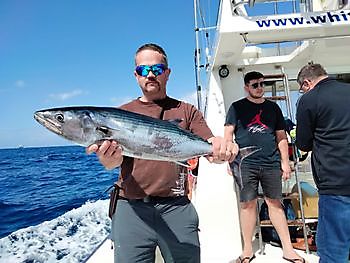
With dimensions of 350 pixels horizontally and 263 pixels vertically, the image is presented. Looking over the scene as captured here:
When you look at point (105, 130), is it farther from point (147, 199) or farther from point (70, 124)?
point (147, 199)

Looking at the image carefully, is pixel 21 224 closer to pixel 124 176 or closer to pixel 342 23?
pixel 124 176

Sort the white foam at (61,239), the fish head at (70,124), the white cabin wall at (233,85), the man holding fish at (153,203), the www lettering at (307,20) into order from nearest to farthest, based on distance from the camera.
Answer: the fish head at (70,124), the man holding fish at (153,203), the www lettering at (307,20), the white cabin wall at (233,85), the white foam at (61,239)

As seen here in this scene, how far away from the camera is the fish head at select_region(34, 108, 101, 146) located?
4.91 feet

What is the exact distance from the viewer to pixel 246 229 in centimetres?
336

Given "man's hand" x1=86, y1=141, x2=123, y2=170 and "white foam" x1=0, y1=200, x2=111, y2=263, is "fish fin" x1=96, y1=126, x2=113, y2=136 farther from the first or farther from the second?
"white foam" x1=0, y1=200, x2=111, y2=263

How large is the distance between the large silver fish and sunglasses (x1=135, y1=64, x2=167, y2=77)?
0.30 m

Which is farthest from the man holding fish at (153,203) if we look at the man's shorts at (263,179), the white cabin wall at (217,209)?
the white cabin wall at (217,209)

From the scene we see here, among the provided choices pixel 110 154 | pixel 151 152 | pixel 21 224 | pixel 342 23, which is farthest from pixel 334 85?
pixel 21 224

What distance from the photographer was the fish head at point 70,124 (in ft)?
4.91

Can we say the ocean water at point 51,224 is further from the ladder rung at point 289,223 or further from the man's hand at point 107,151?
the ladder rung at point 289,223

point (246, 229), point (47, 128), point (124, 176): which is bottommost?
point (246, 229)

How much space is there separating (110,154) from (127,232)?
52 cm

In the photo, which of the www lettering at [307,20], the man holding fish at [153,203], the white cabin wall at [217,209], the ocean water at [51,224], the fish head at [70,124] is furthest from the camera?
the ocean water at [51,224]

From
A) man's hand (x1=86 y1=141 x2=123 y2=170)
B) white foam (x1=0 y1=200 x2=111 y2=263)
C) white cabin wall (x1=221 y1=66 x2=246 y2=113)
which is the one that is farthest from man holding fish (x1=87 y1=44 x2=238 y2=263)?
white foam (x1=0 y1=200 x2=111 y2=263)
